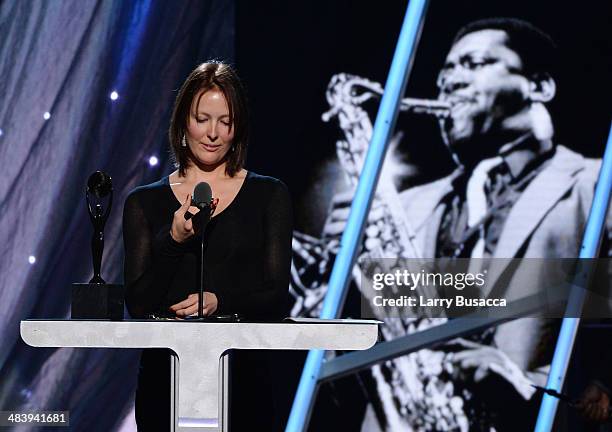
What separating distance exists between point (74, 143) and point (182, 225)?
6.49 feet

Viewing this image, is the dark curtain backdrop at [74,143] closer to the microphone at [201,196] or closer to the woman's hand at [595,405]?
the woman's hand at [595,405]

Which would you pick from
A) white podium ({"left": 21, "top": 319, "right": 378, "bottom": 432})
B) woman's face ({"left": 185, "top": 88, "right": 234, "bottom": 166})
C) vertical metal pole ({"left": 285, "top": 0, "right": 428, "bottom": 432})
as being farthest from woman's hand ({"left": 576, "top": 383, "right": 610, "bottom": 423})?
white podium ({"left": 21, "top": 319, "right": 378, "bottom": 432})

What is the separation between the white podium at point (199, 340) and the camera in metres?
1.27

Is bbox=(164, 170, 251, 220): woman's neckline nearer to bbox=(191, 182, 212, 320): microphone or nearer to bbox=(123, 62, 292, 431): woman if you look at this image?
bbox=(123, 62, 292, 431): woman

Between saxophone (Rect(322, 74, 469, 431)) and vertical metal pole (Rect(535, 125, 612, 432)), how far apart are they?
287 millimetres

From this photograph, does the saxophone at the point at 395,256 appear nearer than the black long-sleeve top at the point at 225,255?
No

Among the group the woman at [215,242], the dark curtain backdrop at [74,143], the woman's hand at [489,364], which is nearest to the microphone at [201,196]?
the woman at [215,242]

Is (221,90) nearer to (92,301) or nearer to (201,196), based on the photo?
(201,196)

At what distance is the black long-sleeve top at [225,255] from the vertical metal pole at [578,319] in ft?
6.03

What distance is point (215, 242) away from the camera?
5.46 feet

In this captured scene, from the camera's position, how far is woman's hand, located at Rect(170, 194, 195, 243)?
139cm

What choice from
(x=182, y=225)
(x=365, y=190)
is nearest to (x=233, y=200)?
(x=182, y=225)

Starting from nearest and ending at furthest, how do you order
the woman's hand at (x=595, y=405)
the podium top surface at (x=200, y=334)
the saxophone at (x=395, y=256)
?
the podium top surface at (x=200, y=334) < the woman's hand at (x=595, y=405) < the saxophone at (x=395, y=256)

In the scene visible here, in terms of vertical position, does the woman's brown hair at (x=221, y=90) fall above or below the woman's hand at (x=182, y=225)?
above
